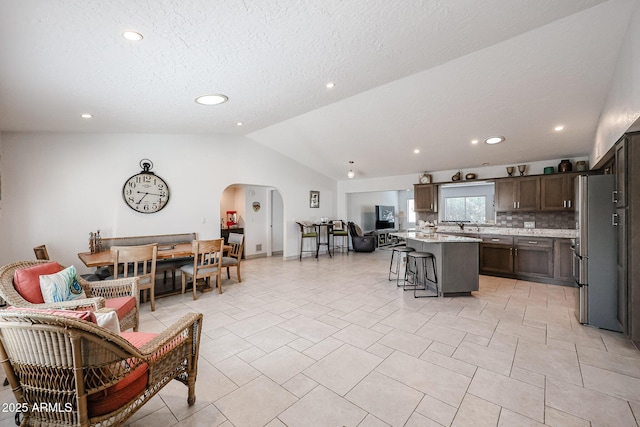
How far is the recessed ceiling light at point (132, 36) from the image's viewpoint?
76.4 inches

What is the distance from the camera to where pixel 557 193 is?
4.87 m

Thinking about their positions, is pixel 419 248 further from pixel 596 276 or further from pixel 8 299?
pixel 8 299

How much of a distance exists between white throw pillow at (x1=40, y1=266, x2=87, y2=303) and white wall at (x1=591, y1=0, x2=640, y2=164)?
4971 millimetres

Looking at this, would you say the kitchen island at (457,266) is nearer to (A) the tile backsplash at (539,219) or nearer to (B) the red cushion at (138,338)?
(A) the tile backsplash at (539,219)

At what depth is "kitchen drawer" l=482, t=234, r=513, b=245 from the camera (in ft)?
17.4

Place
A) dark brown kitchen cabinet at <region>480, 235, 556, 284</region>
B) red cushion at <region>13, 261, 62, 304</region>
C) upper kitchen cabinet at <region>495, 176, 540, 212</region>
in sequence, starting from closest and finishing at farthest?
1. red cushion at <region>13, 261, 62, 304</region>
2. dark brown kitchen cabinet at <region>480, 235, 556, 284</region>
3. upper kitchen cabinet at <region>495, 176, 540, 212</region>

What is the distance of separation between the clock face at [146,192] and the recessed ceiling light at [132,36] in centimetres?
348

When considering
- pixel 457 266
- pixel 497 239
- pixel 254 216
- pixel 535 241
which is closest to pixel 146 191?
pixel 254 216

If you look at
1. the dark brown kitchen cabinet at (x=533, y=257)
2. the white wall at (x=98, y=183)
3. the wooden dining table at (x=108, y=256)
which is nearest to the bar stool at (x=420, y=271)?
the dark brown kitchen cabinet at (x=533, y=257)

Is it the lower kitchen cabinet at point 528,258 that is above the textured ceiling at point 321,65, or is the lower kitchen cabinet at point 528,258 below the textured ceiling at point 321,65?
below

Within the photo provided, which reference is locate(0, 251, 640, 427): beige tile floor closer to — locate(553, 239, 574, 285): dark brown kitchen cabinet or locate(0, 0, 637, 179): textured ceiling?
locate(553, 239, 574, 285): dark brown kitchen cabinet

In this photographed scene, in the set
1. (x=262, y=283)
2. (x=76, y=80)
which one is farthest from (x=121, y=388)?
(x=262, y=283)

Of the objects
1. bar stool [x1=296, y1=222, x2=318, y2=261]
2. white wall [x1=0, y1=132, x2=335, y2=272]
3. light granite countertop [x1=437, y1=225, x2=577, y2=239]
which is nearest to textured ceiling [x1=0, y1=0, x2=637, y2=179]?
white wall [x1=0, y1=132, x2=335, y2=272]

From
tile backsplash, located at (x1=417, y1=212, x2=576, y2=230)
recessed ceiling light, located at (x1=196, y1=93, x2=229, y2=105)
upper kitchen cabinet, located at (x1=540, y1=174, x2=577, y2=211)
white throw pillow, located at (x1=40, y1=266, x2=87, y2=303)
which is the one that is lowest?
white throw pillow, located at (x1=40, y1=266, x2=87, y2=303)
